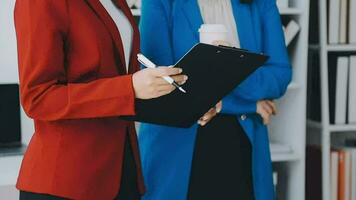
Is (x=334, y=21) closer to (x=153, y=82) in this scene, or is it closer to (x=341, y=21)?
(x=341, y=21)

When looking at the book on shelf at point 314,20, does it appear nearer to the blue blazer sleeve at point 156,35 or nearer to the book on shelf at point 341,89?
the book on shelf at point 341,89

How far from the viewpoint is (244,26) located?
1674 millimetres

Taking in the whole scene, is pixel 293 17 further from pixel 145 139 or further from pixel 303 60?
pixel 145 139

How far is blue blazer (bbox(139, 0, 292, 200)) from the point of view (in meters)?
1.62

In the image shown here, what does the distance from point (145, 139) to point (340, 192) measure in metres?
1.26

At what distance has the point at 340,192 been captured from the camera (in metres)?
2.60

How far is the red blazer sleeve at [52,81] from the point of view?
1088 mm

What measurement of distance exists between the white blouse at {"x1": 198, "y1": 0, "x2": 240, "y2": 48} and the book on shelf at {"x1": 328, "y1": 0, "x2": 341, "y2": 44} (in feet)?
3.16

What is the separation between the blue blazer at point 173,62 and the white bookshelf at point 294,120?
71 cm

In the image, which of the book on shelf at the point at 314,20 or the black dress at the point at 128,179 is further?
the book on shelf at the point at 314,20

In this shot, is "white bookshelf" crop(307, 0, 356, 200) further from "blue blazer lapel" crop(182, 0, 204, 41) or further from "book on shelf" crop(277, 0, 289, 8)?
"blue blazer lapel" crop(182, 0, 204, 41)

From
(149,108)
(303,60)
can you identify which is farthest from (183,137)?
(303,60)

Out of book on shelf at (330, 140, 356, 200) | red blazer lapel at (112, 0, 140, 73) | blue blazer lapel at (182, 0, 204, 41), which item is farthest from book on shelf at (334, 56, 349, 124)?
red blazer lapel at (112, 0, 140, 73)

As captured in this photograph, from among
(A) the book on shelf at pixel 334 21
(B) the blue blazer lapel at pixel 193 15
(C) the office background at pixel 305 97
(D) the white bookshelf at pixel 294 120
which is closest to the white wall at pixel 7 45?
(C) the office background at pixel 305 97
